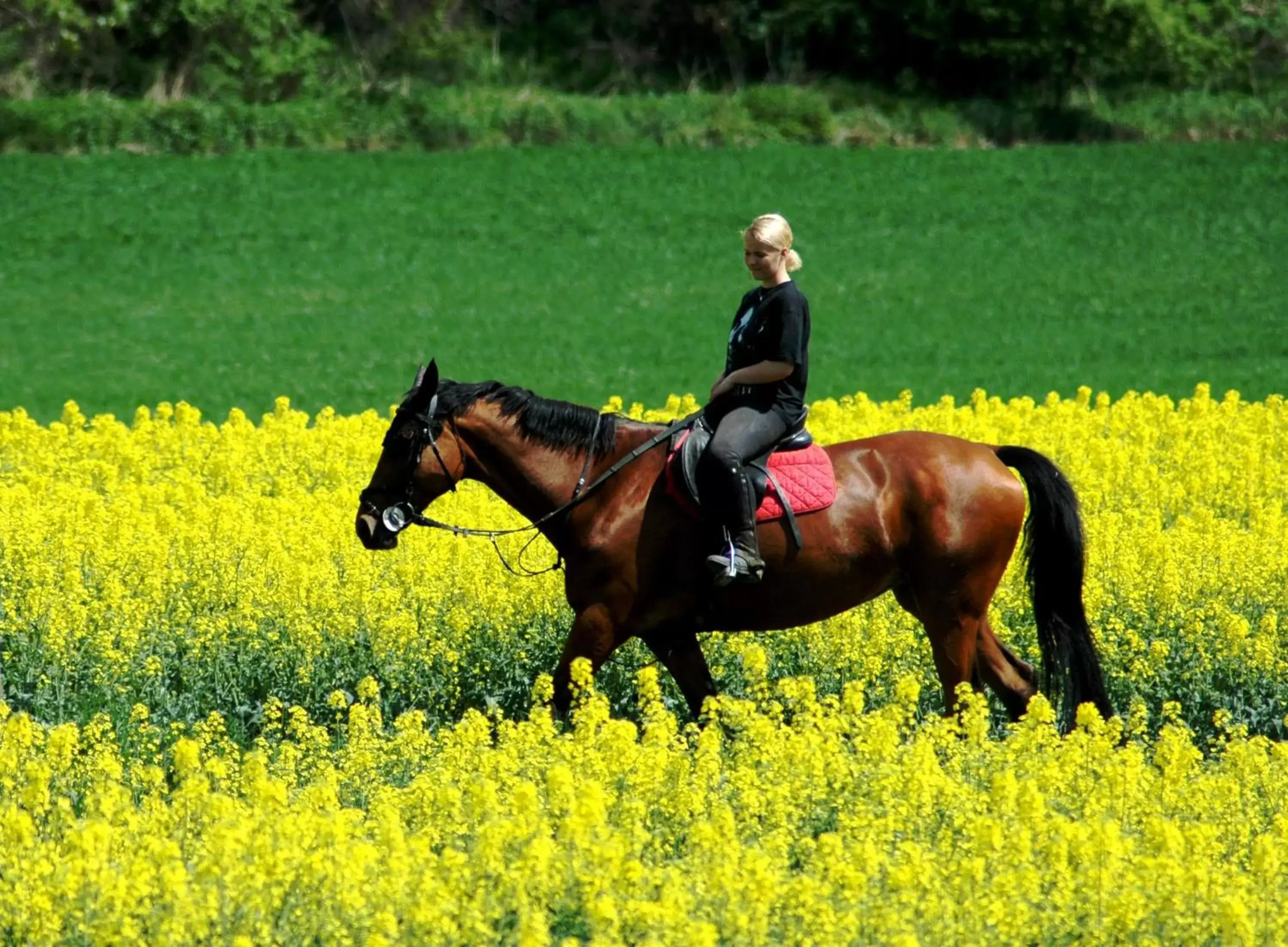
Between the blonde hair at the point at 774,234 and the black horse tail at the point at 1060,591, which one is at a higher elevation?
the blonde hair at the point at 774,234

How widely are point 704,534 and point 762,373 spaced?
2.76ft

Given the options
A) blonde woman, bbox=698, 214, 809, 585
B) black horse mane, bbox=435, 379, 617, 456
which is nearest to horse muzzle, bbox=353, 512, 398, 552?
black horse mane, bbox=435, 379, 617, 456

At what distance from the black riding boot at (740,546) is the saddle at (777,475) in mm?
134

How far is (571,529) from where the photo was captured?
930 centimetres

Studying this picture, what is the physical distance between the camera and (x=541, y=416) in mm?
9352

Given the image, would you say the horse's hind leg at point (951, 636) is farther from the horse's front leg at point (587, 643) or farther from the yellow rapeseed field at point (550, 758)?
the horse's front leg at point (587, 643)

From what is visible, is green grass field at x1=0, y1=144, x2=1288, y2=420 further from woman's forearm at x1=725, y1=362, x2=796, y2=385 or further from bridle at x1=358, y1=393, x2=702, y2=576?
woman's forearm at x1=725, y1=362, x2=796, y2=385

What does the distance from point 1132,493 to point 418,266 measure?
19105mm

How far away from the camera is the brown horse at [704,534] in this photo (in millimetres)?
9195

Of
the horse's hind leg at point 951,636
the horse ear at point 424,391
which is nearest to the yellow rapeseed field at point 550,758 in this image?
the horse's hind leg at point 951,636

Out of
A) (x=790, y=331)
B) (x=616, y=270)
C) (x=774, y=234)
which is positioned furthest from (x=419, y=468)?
(x=616, y=270)

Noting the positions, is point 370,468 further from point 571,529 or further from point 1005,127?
point 1005,127

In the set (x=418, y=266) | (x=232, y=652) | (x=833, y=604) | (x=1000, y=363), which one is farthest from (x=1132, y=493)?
(x=418, y=266)

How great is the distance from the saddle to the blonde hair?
0.72 m
